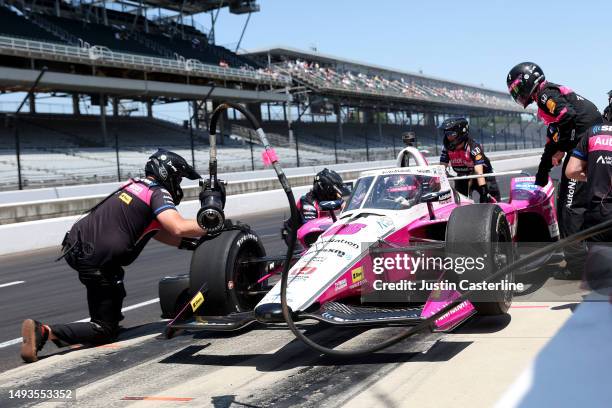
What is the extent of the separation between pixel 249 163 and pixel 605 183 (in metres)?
28.2

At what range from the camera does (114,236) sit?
521cm

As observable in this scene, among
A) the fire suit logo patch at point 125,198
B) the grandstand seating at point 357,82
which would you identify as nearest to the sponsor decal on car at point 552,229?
the fire suit logo patch at point 125,198

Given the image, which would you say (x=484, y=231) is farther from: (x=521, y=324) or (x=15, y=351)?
(x=15, y=351)

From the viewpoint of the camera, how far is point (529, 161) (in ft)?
135

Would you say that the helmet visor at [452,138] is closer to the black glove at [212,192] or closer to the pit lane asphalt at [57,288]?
the pit lane asphalt at [57,288]

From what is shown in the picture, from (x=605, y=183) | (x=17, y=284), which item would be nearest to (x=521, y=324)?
(x=605, y=183)

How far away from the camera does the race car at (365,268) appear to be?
14.6 ft

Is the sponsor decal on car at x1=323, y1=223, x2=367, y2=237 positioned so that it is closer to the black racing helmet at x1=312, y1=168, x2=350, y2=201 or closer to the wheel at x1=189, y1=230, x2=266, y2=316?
the wheel at x1=189, y1=230, x2=266, y2=316

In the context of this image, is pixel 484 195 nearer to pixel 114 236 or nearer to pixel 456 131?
pixel 456 131

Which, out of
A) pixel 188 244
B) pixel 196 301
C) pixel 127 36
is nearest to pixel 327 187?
pixel 188 244

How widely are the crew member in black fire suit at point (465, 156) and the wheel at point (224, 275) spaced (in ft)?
13.0

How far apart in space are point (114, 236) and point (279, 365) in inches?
68.9

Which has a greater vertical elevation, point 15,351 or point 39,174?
point 39,174

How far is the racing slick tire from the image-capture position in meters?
4.75
